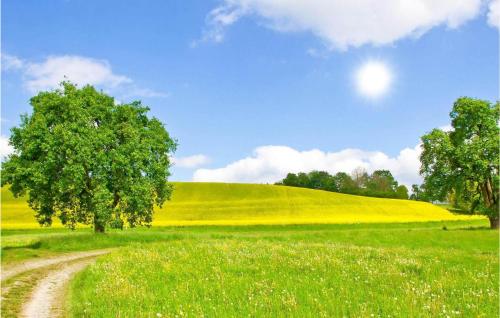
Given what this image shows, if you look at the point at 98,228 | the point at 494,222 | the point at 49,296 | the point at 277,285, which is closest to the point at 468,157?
the point at 494,222

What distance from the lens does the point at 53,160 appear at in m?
37.0

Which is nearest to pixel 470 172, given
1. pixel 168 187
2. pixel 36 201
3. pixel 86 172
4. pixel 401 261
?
pixel 168 187

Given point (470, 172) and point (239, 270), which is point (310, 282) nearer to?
point (239, 270)

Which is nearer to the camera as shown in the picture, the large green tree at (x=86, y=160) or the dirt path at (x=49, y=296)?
the dirt path at (x=49, y=296)

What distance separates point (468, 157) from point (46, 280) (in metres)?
46.0

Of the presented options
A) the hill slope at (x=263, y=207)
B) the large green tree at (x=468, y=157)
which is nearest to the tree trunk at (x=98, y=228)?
the hill slope at (x=263, y=207)

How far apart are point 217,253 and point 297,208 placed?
69452 mm

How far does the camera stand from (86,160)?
38219mm

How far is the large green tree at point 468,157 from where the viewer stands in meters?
51.3

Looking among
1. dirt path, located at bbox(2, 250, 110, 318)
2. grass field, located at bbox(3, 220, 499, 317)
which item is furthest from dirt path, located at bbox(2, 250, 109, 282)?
grass field, located at bbox(3, 220, 499, 317)

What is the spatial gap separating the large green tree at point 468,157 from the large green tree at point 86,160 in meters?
31.7

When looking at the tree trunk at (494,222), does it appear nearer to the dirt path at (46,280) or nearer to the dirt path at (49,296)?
the dirt path at (46,280)

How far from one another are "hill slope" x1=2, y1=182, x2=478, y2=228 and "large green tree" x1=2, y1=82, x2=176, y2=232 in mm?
25466

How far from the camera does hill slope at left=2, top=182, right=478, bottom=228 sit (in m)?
79.5
